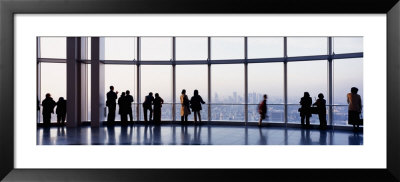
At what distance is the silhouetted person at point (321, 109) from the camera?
11438 millimetres

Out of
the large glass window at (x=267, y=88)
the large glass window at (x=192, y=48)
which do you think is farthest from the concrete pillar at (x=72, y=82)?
the large glass window at (x=267, y=88)

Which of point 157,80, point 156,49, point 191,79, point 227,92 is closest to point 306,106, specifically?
point 227,92

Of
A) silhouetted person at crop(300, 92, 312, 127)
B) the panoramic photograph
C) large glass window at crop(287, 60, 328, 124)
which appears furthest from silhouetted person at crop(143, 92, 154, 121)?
silhouetted person at crop(300, 92, 312, 127)

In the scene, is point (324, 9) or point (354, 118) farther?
point (354, 118)

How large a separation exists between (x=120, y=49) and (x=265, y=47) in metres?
6.92

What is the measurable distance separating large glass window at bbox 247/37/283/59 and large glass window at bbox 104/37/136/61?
225 inches

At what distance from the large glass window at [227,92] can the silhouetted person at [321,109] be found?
3.47 metres

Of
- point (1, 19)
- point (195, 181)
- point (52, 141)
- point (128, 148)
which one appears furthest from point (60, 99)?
point (195, 181)

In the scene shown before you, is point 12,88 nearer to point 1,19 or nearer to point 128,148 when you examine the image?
point 1,19

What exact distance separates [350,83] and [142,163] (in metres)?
9.71

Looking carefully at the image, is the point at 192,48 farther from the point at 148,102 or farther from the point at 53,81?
the point at 53,81

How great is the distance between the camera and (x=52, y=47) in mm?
13875

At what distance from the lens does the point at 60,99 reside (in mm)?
12641

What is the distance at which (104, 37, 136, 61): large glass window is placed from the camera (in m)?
15.1
